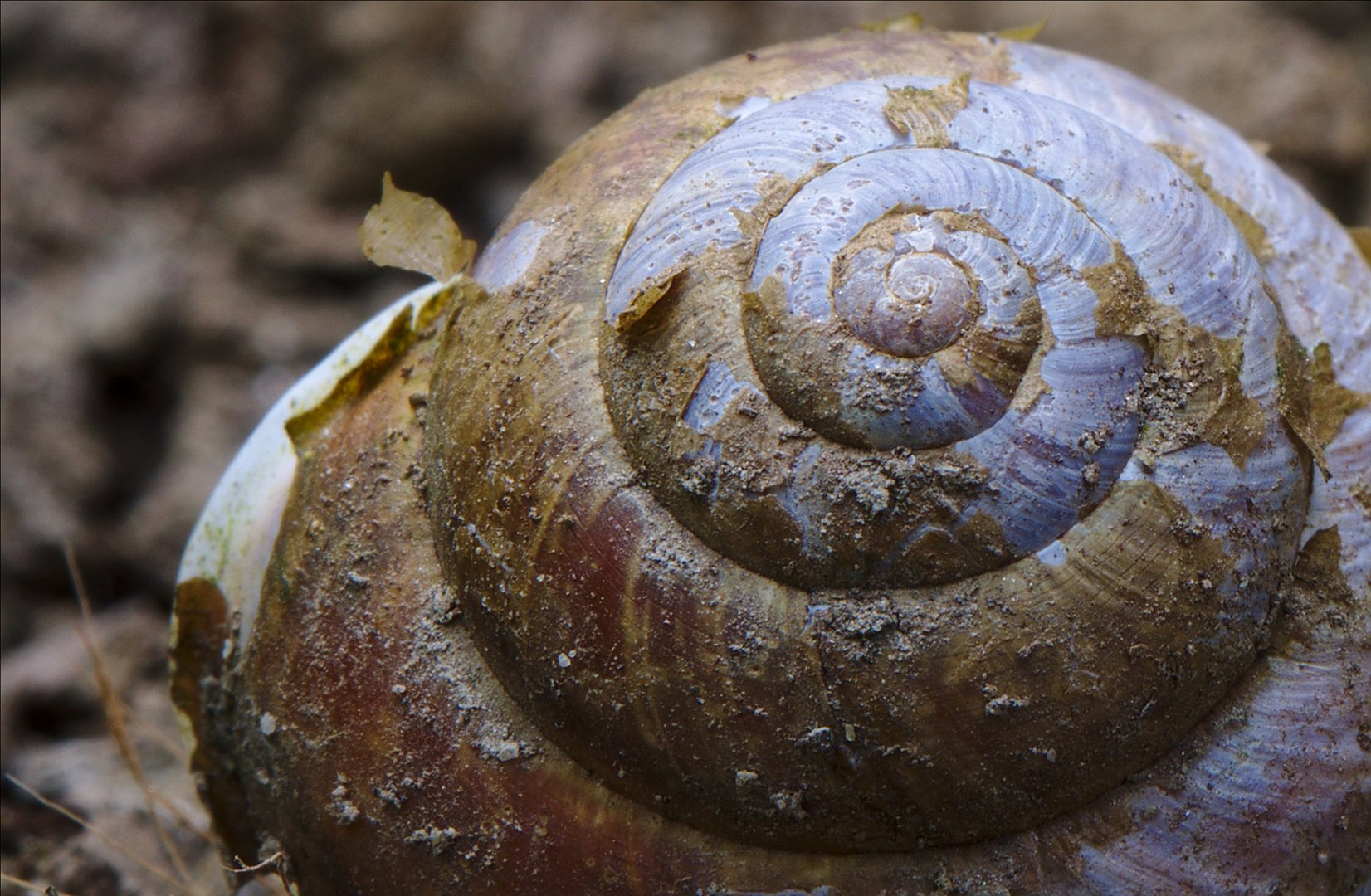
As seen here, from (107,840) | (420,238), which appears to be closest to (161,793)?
(107,840)

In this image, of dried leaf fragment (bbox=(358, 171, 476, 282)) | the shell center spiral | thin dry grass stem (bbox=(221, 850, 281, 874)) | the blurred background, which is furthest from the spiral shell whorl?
the blurred background

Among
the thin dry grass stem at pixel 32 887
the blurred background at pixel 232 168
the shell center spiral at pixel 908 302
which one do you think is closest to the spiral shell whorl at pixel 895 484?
the shell center spiral at pixel 908 302

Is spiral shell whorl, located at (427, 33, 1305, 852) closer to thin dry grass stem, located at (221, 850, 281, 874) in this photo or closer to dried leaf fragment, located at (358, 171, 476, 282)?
dried leaf fragment, located at (358, 171, 476, 282)

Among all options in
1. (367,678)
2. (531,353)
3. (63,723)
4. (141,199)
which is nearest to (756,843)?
(367,678)

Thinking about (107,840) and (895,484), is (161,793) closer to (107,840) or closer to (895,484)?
(107,840)

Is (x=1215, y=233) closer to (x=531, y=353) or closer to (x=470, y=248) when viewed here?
(x=531, y=353)

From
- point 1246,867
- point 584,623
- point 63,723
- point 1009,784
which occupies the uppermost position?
point 584,623

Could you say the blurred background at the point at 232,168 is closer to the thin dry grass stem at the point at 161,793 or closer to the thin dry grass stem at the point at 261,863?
the thin dry grass stem at the point at 161,793
